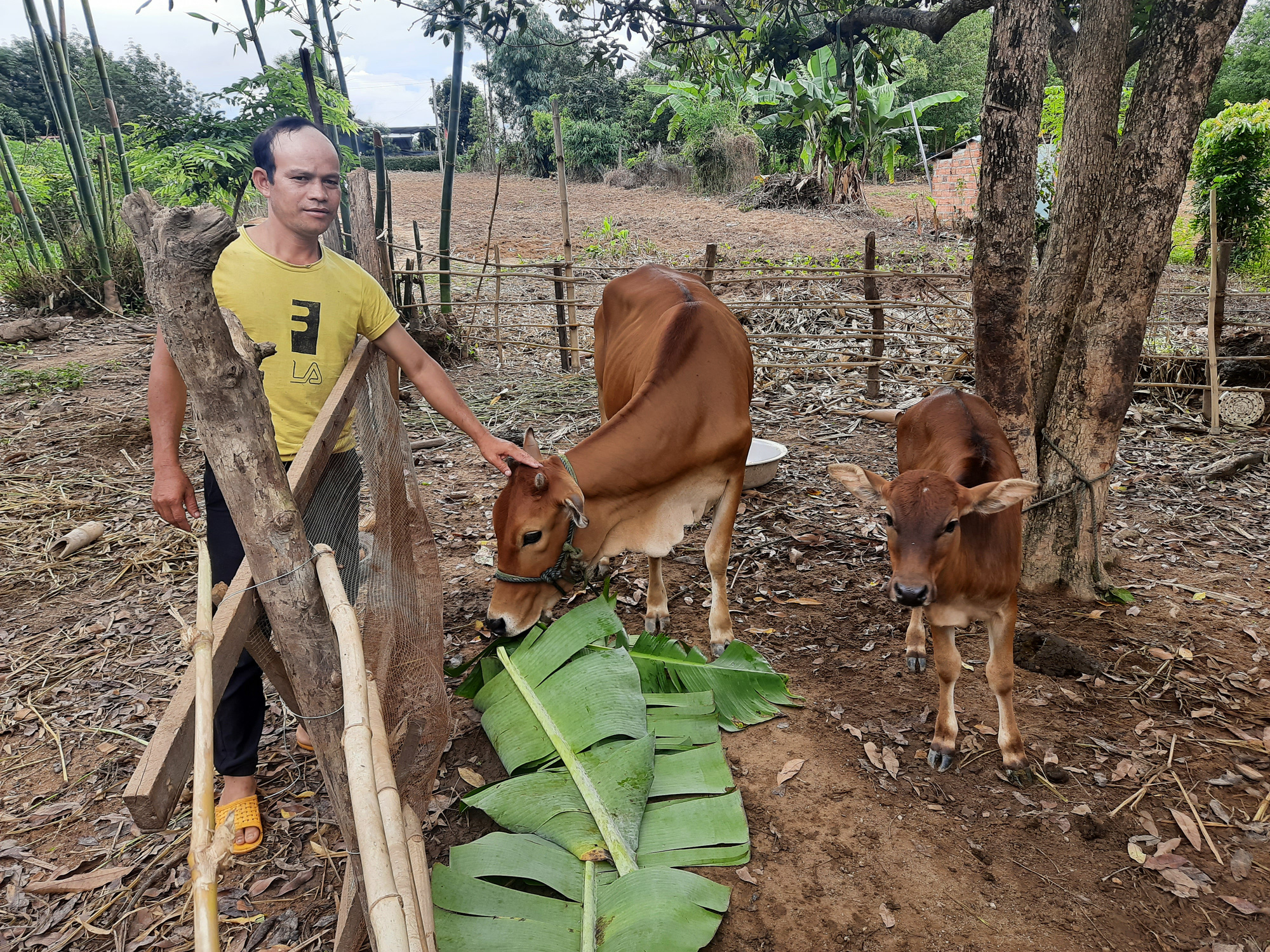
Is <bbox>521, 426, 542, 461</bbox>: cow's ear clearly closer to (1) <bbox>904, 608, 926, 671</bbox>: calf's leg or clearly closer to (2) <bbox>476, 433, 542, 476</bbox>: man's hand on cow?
(2) <bbox>476, 433, 542, 476</bbox>: man's hand on cow

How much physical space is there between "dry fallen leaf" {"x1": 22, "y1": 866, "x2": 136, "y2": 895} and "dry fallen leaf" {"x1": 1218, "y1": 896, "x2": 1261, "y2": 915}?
3.64m

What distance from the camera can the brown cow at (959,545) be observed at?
2828 millimetres

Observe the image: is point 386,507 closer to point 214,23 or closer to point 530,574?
point 530,574

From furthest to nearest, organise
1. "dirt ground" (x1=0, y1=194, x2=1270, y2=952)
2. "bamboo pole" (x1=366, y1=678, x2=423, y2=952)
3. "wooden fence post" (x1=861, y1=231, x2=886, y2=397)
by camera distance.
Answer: "wooden fence post" (x1=861, y1=231, x2=886, y2=397) < "dirt ground" (x1=0, y1=194, x2=1270, y2=952) < "bamboo pole" (x1=366, y1=678, x2=423, y2=952)

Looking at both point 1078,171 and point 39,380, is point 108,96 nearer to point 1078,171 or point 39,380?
point 39,380

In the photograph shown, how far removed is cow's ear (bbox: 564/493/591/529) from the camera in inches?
128

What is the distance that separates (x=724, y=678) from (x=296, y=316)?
2.29 m

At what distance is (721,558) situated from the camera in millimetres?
4016

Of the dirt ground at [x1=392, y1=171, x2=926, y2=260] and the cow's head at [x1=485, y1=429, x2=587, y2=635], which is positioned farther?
the dirt ground at [x1=392, y1=171, x2=926, y2=260]

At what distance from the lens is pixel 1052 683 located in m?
3.55

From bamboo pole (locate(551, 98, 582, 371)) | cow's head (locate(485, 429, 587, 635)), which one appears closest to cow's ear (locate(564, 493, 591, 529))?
cow's head (locate(485, 429, 587, 635))

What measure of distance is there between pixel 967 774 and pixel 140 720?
3545mm

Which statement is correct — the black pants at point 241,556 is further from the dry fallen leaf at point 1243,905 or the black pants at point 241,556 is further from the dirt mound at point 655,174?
the dirt mound at point 655,174

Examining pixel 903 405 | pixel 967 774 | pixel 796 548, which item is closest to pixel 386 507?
pixel 967 774
